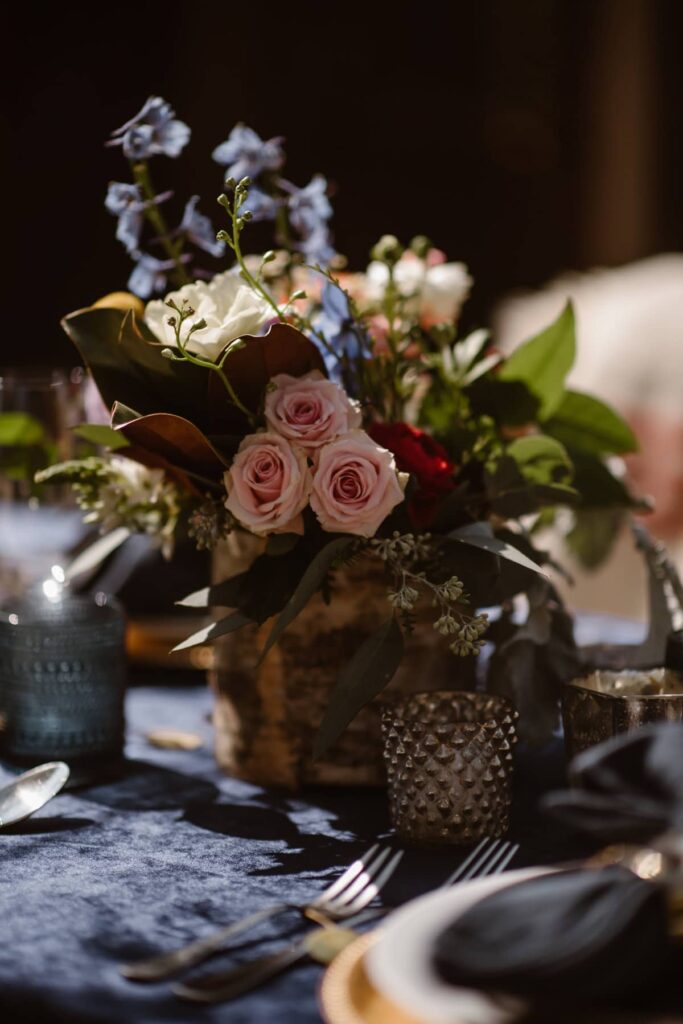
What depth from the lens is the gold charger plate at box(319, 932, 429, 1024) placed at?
16.7 inches

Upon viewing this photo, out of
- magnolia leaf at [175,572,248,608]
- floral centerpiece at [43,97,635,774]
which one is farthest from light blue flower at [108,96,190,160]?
magnolia leaf at [175,572,248,608]

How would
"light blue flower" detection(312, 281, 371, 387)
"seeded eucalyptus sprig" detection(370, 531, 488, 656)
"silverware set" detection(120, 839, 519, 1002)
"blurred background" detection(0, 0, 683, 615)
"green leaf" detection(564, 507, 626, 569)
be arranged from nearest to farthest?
"silverware set" detection(120, 839, 519, 1002)
"seeded eucalyptus sprig" detection(370, 531, 488, 656)
"light blue flower" detection(312, 281, 371, 387)
"green leaf" detection(564, 507, 626, 569)
"blurred background" detection(0, 0, 683, 615)

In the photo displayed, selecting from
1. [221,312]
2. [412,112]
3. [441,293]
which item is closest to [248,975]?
[221,312]

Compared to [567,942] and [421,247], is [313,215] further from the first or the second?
[567,942]

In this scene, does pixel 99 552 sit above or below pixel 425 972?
above

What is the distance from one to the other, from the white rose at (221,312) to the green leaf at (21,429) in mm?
267

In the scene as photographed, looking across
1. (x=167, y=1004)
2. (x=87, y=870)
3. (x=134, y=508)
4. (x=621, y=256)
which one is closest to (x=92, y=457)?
(x=134, y=508)

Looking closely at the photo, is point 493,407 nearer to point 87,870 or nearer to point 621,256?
point 87,870

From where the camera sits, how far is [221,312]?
28.8 inches

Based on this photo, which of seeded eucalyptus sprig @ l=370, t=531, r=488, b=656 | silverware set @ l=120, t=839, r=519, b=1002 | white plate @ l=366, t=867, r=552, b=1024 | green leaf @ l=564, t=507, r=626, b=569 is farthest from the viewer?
green leaf @ l=564, t=507, r=626, b=569

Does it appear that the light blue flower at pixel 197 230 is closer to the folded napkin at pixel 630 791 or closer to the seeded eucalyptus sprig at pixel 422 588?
the seeded eucalyptus sprig at pixel 422 588

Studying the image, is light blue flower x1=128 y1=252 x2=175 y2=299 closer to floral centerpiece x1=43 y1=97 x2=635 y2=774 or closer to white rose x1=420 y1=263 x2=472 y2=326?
floral centerpiece x1=43 y1=97 x2=635 y2=774

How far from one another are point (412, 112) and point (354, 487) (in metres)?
2.53

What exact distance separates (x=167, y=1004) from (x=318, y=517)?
301mm
